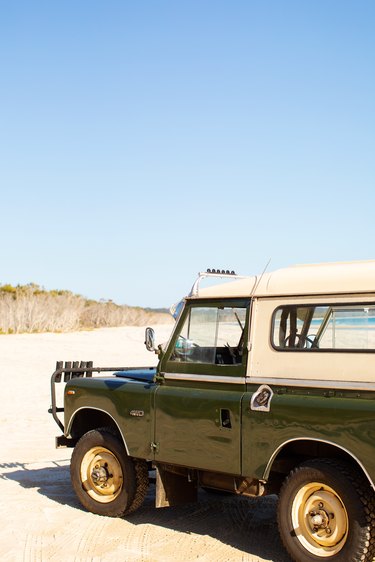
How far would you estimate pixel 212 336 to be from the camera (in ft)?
22.5

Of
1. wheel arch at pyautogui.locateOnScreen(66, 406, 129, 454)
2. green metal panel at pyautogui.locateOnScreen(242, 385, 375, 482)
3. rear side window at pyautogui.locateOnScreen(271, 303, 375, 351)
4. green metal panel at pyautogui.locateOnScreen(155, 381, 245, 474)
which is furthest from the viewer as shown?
wheel arch at pyautogui.locateOnScreen(66, 406, 129, 454)

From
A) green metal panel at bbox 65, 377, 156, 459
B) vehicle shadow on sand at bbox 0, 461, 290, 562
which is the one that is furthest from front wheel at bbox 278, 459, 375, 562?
green metal panel at bbox 65, 377, 156, 459

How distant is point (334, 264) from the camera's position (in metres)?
6.30

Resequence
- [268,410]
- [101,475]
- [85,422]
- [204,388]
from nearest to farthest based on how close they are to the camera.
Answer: [268,410] → [204,388] → [101,475] → [85,422]

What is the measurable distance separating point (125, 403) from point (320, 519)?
7.36ft

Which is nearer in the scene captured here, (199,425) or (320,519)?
(320,519)

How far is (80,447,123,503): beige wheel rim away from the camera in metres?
7.61

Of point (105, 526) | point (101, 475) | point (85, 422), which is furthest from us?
point (85, 422)

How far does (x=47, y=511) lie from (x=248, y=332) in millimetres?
2813

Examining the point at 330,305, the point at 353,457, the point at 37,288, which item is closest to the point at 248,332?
the point at 330,305

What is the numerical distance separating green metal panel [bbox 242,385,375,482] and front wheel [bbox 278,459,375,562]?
222 millimetres

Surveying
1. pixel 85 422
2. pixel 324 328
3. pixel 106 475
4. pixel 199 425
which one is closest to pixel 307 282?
pixel 324 328

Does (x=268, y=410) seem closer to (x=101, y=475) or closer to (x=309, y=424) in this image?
(x=309, y=424)

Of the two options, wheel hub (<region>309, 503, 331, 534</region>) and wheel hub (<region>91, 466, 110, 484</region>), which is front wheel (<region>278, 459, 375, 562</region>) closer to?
wheel hub (<region>309, 503, 331, 534</region>)
